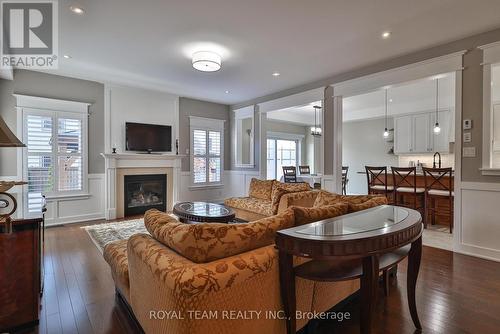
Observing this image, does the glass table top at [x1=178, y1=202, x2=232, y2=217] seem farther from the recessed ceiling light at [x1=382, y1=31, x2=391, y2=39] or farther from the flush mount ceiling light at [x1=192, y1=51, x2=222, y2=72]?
the recessed ceiling light at [x1=382, y1=31, x2=391, y2=39]

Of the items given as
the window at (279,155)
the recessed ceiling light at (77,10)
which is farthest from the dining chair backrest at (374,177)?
the recessed ceiling light at (77,10)

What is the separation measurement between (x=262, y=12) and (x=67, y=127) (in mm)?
4237

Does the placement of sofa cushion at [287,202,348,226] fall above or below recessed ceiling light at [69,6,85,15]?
below

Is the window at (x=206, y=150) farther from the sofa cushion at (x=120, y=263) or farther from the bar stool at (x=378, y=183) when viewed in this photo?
the sofa cushion at (x=120, y=263)

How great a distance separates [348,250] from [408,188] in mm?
4326

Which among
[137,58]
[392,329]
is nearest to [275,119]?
[137,58]

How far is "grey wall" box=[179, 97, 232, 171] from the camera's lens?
6.45 metres

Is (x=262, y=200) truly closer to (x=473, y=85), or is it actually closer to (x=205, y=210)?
(x=205, y=210)

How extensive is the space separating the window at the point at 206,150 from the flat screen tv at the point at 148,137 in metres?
0.70

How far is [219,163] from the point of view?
23.5ft

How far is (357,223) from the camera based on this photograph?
1.65 m

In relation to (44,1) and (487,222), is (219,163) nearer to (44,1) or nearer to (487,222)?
(44,1)

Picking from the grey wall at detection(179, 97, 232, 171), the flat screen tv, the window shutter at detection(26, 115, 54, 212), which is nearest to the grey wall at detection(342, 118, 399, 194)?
the grey wall at detection(179, 97, 232, 171)

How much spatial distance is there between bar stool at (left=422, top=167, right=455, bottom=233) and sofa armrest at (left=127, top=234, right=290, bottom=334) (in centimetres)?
417
